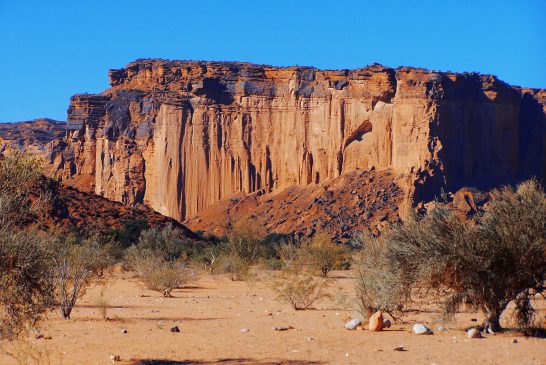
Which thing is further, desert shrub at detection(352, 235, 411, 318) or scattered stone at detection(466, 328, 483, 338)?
desert shrub at detection(352, 235, 411, 318)

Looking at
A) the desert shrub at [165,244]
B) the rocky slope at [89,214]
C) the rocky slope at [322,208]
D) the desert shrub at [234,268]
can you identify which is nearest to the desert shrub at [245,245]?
the desert shrub at [234,268]

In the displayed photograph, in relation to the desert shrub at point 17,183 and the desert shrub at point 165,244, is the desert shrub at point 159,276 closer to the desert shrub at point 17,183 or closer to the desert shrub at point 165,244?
the desert shrub at point 165,244

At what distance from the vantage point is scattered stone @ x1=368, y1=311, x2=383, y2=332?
16391mm

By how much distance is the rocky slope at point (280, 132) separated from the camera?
2911 inches

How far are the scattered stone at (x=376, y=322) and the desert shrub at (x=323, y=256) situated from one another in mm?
20378

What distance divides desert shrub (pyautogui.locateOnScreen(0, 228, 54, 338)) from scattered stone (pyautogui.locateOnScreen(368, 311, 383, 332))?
6778 mm

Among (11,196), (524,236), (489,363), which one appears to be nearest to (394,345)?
(489,363)

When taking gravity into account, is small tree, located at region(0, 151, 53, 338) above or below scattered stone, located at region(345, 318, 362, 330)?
above

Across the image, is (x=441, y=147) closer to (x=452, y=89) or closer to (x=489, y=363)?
(x=452, y=89)

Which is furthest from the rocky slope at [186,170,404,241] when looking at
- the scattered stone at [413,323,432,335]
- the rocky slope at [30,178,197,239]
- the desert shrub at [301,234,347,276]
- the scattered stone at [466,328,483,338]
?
the scattered stone at [466,328,483,338]

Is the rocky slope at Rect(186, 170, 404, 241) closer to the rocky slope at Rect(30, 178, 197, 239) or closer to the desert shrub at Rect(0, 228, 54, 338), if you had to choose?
the rocky slope at Rect(30, 178, 197, 239)

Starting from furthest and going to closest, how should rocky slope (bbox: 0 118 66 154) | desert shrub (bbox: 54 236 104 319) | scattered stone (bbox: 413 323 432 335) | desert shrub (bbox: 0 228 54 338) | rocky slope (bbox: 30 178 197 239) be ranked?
rocky slope (bbox: 0 118 66 154) → rocky slope (bbox: 30 178 197 239) → desert shrub (bbox: 54 236 104 319) → scattered stone (bbox: 413 323 432 335) → desert shrub (bbox: 0 228 54 338)

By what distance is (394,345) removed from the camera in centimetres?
1477

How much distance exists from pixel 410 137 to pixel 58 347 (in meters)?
61.2
